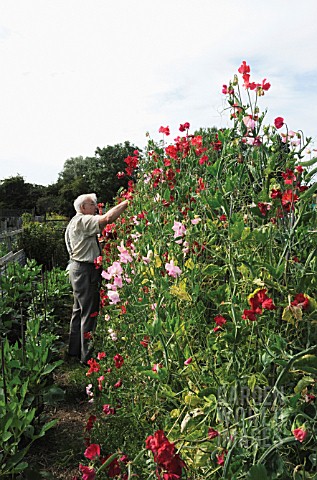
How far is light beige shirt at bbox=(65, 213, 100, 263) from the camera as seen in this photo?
14.6 ft

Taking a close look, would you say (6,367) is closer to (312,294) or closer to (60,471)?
(60,471)

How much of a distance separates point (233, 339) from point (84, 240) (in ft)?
10.4

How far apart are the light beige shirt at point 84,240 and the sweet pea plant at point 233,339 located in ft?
5.56

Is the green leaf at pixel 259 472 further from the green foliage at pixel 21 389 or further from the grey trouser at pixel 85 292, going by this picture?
the grey trouser at pixel 85 292

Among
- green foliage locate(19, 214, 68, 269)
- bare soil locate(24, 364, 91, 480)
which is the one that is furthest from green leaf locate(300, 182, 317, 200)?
green foliage locate(19, 214, 68, 269)

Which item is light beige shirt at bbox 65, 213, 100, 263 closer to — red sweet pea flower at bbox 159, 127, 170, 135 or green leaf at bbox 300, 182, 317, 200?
red sweet pea flower at bbox 159, 127, 170, 135

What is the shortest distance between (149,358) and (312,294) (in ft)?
2.87

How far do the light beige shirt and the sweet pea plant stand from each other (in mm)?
1694

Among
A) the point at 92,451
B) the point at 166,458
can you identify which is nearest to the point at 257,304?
the point at 166,458

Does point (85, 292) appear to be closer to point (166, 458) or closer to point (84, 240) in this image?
point (84, 240)

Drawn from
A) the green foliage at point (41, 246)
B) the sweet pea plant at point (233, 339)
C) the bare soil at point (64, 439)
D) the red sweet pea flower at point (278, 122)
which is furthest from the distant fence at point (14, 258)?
the red sweet pea flower at point (278, 122)

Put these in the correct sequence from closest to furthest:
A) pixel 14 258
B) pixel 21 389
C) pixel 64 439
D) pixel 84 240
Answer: pixel 21 389, pixel 64 439, pixel 84 240, pixel 14 258

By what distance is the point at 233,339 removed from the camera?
58.6 inches

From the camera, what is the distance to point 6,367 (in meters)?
2.71
